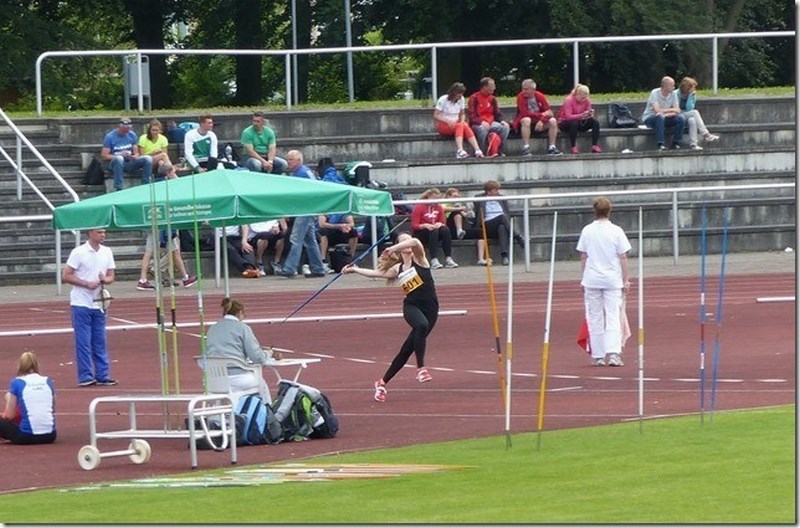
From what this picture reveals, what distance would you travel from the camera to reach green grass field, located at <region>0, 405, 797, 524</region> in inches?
448

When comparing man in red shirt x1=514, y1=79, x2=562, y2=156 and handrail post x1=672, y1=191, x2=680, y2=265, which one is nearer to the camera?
handrail post x1=672, y1=191, x2=680, y2=265

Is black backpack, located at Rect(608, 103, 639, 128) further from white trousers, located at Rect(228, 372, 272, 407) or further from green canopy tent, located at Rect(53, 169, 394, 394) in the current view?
white trousers, located at Rect(228, 372, 272, 407)

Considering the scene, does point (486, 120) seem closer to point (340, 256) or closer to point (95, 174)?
point (340, 256)

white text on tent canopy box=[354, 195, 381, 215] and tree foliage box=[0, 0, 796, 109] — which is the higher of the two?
tree foliage box=[0, 0, 796, 109]

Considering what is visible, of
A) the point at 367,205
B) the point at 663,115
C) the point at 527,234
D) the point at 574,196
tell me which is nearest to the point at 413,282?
the point at 367,205

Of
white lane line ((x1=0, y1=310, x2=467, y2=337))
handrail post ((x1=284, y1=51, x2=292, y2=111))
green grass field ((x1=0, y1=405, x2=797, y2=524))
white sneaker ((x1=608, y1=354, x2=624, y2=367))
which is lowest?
white lane line ((x1=0, y1=310, x2=467, y2=337))

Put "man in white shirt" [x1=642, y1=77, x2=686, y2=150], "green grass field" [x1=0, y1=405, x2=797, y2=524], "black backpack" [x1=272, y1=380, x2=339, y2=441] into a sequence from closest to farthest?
1. "green grass field" [x1=0, y1=405, x2=797, y2=524]
2. "black backpack" [x1=272, y1=380, x2=339, y2=441]
3. "man in white shirt" [x1=642, y1=77, x2=686, y2=150]

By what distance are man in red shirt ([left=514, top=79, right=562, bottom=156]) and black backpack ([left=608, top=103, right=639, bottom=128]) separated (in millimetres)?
1321

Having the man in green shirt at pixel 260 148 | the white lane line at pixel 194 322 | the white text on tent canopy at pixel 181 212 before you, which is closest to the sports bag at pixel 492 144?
the man in green shirt at pixel 260 148

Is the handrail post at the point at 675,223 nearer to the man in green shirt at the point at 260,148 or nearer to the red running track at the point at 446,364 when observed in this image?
the red running track at the point at 446,364

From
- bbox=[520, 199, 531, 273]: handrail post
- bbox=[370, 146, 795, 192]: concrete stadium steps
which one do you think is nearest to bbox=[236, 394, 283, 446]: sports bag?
bbox=[520, 199, 531, 273]: handrail post

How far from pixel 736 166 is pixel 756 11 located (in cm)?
1514

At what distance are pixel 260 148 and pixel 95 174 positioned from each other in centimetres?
273

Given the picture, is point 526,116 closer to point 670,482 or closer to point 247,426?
point 247,426
